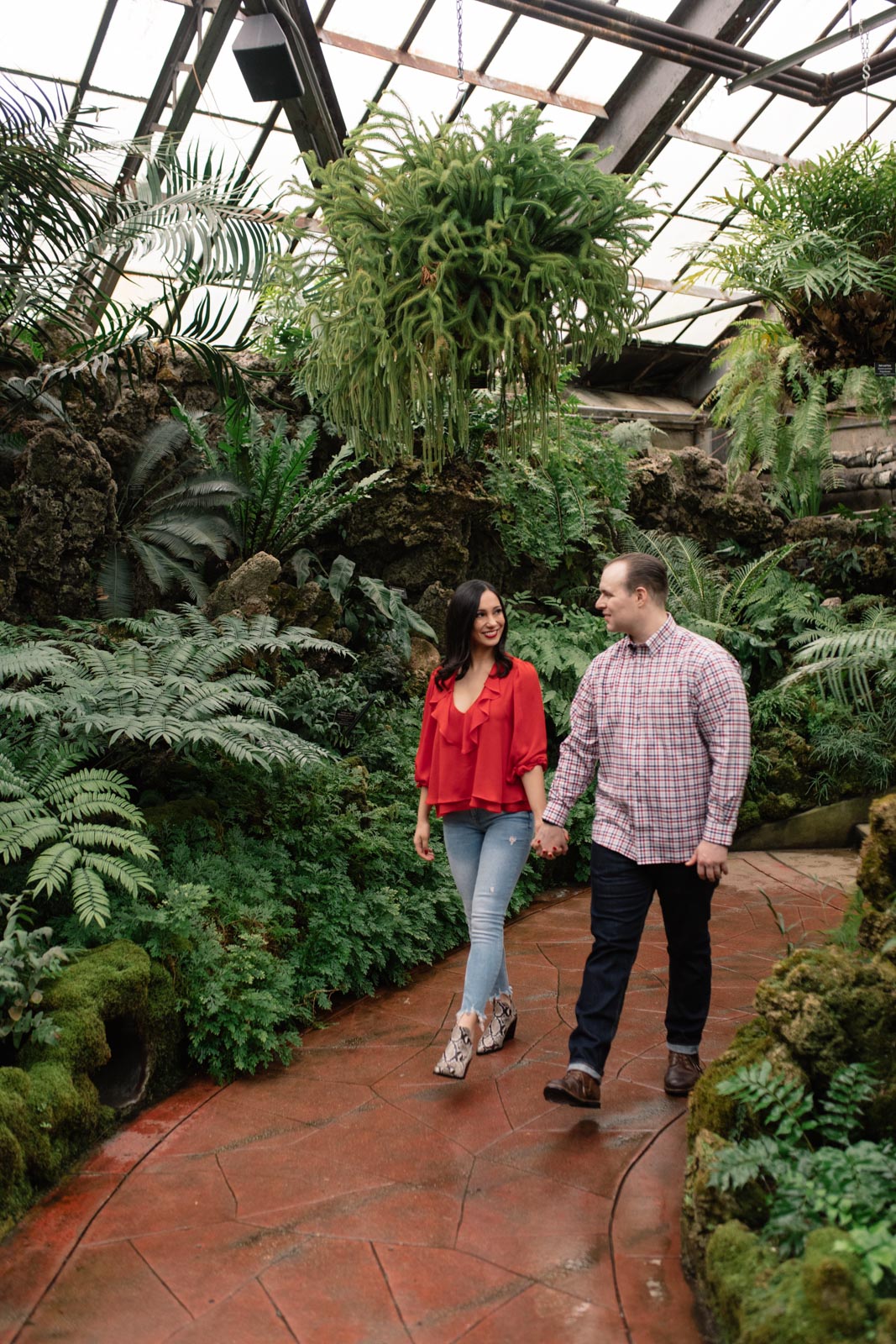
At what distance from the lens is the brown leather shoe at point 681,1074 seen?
11.0 ft

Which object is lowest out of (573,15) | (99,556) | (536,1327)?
(536,1327)

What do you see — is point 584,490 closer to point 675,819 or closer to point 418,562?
point 418,562

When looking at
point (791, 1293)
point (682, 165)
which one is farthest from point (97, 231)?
point (682, 165)

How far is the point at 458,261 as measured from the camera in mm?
2848

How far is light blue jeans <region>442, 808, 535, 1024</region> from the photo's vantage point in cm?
345

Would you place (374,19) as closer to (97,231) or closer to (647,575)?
(97,231)

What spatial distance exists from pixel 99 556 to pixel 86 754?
223cm

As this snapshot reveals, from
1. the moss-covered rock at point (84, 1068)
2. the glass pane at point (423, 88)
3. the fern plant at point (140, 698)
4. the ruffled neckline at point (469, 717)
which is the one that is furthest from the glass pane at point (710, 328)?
the moss-covered rock at point (84, 1068)

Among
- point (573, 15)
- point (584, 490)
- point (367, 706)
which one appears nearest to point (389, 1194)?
point (367, 706)

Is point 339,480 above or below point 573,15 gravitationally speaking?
below

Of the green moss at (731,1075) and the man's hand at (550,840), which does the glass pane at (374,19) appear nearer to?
the man's hand at (550,840)

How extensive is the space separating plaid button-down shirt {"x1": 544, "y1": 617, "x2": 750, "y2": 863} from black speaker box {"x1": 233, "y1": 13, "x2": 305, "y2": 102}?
4384 mm

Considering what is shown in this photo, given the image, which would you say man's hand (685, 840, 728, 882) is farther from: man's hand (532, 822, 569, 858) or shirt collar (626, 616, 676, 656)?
shirt collar (626, 616, 676, 656)

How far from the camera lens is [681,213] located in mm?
11391
